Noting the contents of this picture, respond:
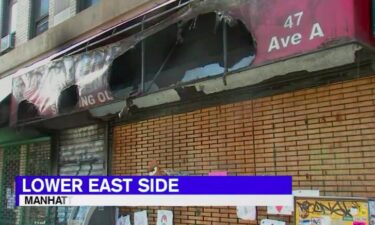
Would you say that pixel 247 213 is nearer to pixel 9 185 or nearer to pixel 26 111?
pixel 26 111

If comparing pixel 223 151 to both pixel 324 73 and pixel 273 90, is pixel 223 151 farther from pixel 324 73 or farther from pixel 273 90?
pixel 324 73

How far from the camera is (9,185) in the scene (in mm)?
13195

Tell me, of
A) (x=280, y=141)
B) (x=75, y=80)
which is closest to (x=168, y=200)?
(x=280, y=141)

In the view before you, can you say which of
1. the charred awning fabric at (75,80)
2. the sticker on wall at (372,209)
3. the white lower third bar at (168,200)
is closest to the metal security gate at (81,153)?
the charred awning fabric at (75,80)

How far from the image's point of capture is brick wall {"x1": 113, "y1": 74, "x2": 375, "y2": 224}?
6.17m

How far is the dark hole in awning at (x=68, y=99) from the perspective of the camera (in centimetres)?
929

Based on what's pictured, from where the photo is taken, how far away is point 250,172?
24.1ft

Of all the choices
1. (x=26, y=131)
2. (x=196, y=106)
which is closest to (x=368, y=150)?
(x=196, y=106)

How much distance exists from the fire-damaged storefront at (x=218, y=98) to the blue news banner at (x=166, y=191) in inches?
37.9

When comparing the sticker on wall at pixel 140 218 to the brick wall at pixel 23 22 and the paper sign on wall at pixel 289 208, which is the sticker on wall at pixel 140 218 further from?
the brick wall at pixel 23 22

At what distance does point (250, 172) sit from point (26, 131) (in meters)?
6.08

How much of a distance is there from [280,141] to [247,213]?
44.4 inches

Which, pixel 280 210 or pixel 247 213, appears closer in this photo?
pixel 280 210

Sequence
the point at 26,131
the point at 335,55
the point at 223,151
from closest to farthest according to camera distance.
A: the point at 335,55
the point at 223,151
the point at 26,131
